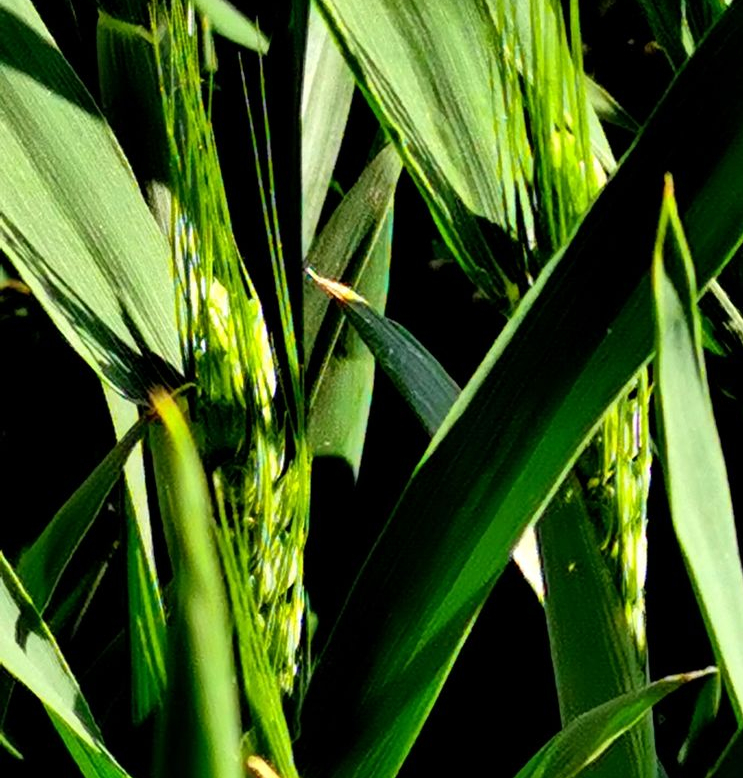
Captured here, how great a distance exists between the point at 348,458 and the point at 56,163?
201mm

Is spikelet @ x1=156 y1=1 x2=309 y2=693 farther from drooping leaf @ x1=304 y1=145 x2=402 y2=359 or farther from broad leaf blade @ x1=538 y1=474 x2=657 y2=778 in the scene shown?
drooping leaf @ x1=304 y1=145 x2=402 y2=359

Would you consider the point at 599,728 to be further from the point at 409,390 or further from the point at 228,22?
the point at 228,22

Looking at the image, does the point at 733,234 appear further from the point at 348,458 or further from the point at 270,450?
the point at 348,458

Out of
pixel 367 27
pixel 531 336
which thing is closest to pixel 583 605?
pixel 531 336

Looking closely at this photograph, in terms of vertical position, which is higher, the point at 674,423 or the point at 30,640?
the point at 674,423

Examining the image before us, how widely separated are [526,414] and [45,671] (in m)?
0.15

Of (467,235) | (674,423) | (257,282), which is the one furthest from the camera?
(257,282)

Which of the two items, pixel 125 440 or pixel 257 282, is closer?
pixel 125 440

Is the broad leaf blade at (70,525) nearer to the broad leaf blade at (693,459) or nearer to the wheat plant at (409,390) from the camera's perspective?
the wheat plant at (409,390)

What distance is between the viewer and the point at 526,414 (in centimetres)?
31

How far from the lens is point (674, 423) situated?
0.28m

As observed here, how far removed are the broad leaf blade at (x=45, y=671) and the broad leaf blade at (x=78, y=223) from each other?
8 cm

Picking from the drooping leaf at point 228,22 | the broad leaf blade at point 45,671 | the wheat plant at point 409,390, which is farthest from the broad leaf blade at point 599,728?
the drooping leaf at point 228,22

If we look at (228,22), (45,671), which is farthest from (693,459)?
(228,22)
